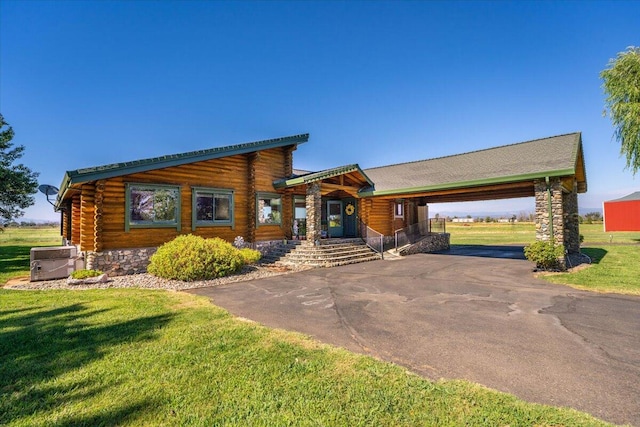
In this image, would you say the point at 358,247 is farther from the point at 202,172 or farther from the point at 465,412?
the point at 465,412

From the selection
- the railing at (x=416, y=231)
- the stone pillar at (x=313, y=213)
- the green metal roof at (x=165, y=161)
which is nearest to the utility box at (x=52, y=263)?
the green metal roof at (x=165, y=161)

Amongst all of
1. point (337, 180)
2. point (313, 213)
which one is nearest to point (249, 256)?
point (313, 213)

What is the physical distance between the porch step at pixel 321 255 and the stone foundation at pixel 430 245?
3.10 metres

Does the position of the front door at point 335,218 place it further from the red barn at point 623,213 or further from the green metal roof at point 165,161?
the red barn at point 623,213

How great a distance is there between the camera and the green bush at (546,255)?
11.0 meters

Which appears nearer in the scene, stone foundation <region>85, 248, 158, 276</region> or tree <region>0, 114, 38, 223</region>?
stone foundation <region>85, 248, 158, 276</region>

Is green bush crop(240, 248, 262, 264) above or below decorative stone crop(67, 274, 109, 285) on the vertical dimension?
above

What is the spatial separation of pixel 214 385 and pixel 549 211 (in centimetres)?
1337

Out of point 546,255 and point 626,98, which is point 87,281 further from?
point 626,98

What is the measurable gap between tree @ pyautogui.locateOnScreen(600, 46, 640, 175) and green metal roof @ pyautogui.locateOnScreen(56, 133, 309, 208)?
54.0 feet

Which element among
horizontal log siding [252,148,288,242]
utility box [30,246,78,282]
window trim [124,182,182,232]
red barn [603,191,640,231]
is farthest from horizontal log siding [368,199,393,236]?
red barn [603,191,640,231]

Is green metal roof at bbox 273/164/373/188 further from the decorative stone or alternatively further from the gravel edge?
the decorative stone

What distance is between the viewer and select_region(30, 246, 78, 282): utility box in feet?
32.2

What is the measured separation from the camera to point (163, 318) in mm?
5770
